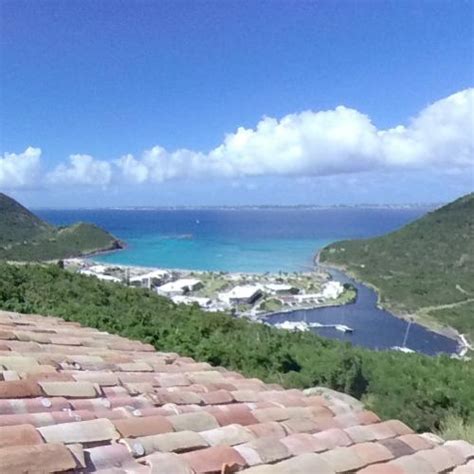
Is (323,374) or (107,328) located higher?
(107,328)

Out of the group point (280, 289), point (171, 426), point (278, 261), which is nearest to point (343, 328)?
point (280, 289)

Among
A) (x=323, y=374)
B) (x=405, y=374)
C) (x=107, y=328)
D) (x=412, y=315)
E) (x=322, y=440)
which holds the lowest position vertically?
(x=412, y=315)

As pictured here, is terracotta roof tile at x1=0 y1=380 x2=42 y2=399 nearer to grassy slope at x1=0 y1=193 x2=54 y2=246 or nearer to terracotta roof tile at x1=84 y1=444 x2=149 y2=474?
terracotta roof tile at x1=84 y1=444 x2=149 y2=474

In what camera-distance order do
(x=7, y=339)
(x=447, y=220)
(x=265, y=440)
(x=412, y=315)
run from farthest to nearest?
(x=447, y=220) → (x=412, y=315) → (x=7, y=339) → (x=265, y=440)

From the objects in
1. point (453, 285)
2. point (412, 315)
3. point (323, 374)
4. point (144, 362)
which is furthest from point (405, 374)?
point (453, 285)

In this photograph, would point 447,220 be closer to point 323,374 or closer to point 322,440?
point 323,374

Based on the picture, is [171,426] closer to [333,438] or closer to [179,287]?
[333,438]
